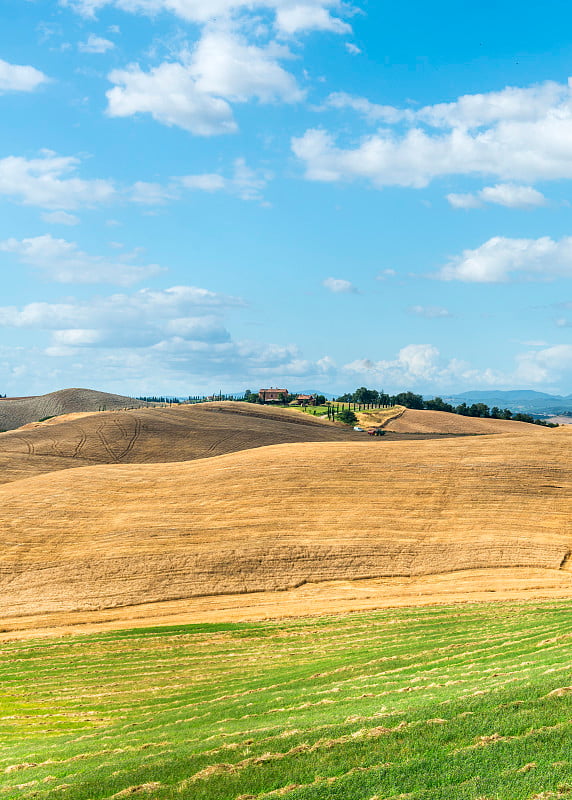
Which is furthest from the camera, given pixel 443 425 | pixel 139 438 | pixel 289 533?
pixel 443 425

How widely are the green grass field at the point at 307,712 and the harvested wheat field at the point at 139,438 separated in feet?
219

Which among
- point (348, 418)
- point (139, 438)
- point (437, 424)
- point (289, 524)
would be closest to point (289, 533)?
point (289, 524)

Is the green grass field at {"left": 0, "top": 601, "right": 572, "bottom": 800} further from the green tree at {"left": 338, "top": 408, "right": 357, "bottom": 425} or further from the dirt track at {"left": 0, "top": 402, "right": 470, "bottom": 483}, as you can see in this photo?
the green tree at {"left": 338, "top": 408, "right": 357, "bottom": 425}

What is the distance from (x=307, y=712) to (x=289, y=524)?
108ft

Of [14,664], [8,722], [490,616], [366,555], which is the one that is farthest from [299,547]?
[8,722]

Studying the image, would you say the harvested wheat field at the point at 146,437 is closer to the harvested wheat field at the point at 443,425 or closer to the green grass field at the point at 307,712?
the harvested wheat field at the point at 443,425

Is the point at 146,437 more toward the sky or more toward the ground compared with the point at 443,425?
more toward the ground

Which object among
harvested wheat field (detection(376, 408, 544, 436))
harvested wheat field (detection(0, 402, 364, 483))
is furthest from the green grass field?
harvested wheat field (detection(376, 408, 544, 436))

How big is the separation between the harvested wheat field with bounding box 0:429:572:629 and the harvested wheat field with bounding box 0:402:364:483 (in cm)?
3662

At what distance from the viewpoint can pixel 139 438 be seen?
115875 mm

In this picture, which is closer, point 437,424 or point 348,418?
point 437,424

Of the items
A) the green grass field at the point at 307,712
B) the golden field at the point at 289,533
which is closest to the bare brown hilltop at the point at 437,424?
the golden field at the point at 289,533

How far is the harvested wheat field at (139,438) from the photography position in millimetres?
103938

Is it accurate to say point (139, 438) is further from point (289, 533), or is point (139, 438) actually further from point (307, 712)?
point (307, 712)
